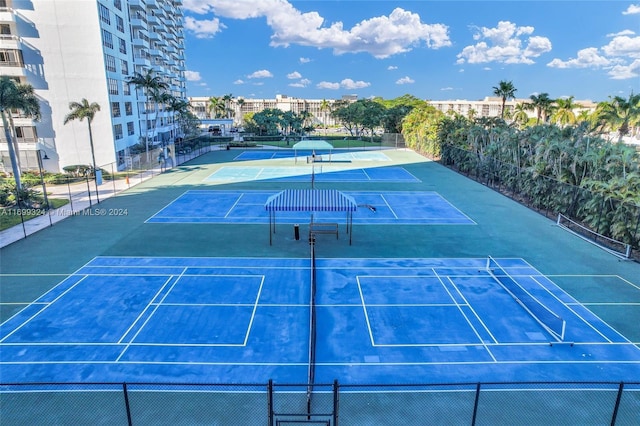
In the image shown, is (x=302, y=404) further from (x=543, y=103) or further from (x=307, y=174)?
(x=543, y=103)

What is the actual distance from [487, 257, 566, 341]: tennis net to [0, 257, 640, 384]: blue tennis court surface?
0.24m

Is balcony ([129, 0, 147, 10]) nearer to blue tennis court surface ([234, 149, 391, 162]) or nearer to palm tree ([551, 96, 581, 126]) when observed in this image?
blue tennis court surface ([234, 149, 391, 162])

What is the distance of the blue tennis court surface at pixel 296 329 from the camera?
35.9ft

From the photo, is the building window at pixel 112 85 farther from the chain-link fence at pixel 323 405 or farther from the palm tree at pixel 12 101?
the chain-link fence at pixel 323 405

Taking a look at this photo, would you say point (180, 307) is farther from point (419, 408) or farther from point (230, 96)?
point (230, 96)

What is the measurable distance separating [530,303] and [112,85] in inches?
1804

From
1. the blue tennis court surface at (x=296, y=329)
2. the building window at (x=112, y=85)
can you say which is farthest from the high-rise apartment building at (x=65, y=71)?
the blue tennis court surface at (x=296, y=329)

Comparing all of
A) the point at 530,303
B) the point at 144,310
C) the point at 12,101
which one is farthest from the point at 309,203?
the point at 12,101

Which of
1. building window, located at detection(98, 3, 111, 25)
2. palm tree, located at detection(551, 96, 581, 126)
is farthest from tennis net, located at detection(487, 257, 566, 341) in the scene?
palm tree, located at detection(551, 96, 581, 126)

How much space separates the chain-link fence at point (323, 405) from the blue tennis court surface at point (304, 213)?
14680mm

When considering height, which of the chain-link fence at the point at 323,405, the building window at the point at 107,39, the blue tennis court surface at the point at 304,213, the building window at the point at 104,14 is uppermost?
the building window at the point at 104,14

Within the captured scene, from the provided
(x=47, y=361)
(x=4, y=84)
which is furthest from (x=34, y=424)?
(x=4, y=84)

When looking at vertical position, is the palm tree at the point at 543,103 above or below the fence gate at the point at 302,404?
above

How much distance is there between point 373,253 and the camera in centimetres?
1955
